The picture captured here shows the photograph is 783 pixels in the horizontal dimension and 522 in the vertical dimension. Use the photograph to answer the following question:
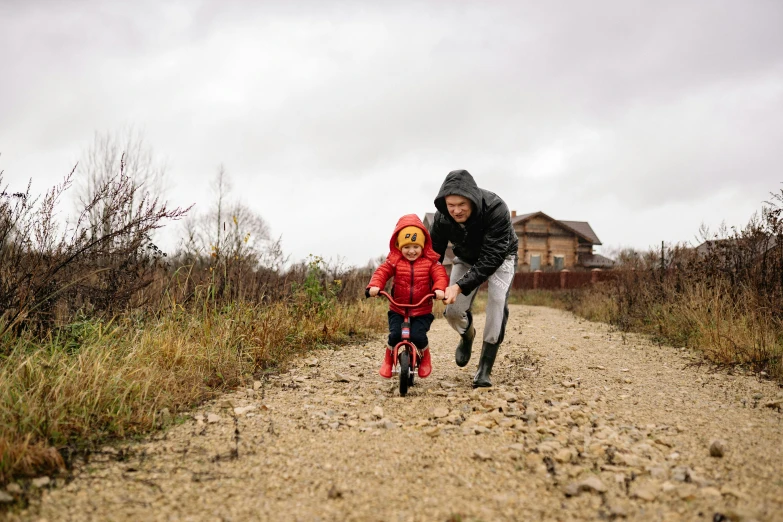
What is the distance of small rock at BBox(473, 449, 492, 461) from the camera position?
2779 millimetres

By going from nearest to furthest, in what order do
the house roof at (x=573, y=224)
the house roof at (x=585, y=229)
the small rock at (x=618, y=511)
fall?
1. the small rock at (x=618, y=511)
2. the house roof at (x=573, y=224)
3. the house roof at (x=585, y=229)

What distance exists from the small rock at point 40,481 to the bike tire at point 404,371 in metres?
2.45

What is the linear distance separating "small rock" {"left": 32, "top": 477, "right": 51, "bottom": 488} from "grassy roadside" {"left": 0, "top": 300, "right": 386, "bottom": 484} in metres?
0.07

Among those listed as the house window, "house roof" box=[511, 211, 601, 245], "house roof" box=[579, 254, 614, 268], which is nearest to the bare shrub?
"house roof" box=[511, 211, 601, 245]

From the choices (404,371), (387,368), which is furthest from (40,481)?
(387,368)

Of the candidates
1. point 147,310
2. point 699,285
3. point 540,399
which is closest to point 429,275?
point 540,399

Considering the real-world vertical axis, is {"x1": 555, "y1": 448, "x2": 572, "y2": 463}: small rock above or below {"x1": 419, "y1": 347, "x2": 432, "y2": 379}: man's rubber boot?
below

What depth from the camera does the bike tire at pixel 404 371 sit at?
421 cm

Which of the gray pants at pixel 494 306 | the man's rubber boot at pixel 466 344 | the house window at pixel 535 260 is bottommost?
the man's rubber boot at pixel 466 344

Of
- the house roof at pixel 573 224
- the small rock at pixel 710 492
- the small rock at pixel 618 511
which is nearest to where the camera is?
the small rock at pixel 618 511

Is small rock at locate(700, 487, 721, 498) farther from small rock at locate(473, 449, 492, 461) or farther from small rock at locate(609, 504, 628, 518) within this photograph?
small rock at locate(473, 449, 492, 461)

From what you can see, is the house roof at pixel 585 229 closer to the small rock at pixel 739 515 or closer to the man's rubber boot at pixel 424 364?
the man's rubber boot at pixel 424 364

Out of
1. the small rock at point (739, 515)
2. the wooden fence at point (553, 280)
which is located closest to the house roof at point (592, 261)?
the wooden fence at point (553, 280)

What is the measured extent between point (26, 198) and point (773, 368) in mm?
6837
